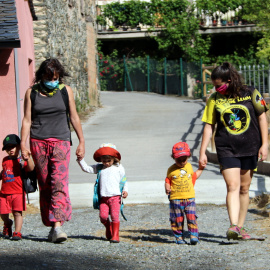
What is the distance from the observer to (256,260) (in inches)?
192

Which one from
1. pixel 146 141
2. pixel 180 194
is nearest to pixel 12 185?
pixel 180 194

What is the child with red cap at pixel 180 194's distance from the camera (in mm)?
5645

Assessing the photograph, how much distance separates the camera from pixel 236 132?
5.62 metres

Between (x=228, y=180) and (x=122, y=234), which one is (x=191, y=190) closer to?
(x=228, y=180)

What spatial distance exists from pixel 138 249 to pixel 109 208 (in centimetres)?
59

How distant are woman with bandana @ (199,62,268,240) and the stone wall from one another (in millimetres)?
10049

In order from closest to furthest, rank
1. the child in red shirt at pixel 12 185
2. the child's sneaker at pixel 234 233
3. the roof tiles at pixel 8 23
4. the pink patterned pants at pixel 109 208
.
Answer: the child's sneaker at pixel 234 233
the pink patterned pants at pixel 109 208
the child in red shirt at pixel 12 185
the roof tiles at pixel 8 23

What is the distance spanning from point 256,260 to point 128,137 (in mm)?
11027

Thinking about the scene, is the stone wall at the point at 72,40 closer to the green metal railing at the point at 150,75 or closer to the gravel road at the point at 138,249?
the green metal railing at the point at 150,75

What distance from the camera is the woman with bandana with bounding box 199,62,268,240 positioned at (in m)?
5.62

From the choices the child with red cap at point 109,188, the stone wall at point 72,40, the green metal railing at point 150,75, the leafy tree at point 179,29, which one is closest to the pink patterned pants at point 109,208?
the child with red cap at point 109,188

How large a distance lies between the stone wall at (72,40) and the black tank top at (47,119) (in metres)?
9.55

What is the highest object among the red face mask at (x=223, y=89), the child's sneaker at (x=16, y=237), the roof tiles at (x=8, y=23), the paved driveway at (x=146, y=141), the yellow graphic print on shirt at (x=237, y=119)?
the roof tiles at (x=8, y=23)

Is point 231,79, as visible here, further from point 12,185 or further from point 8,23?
point 8,23
